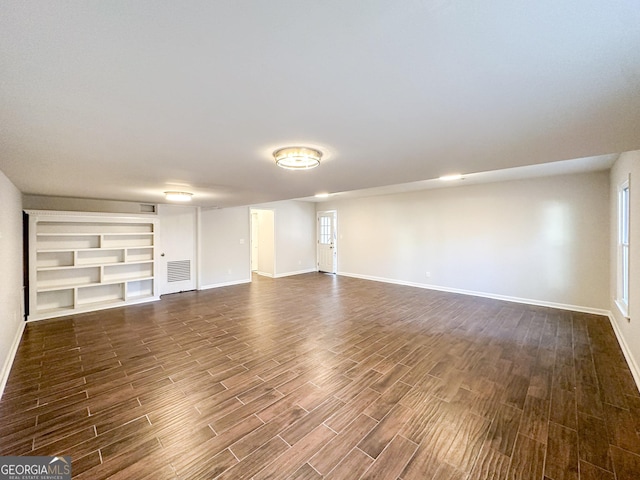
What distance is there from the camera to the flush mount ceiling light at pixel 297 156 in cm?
200

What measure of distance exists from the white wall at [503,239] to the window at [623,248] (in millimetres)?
980

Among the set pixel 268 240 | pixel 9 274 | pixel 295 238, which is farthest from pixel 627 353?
pixel 268 240

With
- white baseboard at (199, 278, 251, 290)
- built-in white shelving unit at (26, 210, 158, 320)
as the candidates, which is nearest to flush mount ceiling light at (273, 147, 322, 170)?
built-in white shelving unit at (26, 210, 158, 320)

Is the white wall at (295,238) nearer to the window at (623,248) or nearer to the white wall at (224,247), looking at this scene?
the white wall at (224,247)

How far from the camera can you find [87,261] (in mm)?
5043

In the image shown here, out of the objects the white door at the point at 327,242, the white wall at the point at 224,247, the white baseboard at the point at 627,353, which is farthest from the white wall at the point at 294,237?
the white baseboard at the point at 627,353

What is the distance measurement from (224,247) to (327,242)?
3587 mm

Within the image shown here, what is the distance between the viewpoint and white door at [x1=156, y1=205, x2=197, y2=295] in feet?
20.4

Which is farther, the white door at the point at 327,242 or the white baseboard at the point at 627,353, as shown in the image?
the white door at the point at 327,242

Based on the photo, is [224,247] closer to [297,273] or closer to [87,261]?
[297,273]

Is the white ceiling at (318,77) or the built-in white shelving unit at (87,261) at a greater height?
the white ceiling at (318,77)

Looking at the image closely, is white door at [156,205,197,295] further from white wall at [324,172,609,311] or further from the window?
the window

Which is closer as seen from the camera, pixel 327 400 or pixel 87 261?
pixel 327 400

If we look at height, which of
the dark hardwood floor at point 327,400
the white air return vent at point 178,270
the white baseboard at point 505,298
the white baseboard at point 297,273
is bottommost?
the dark hardwood floor at point 327,400
